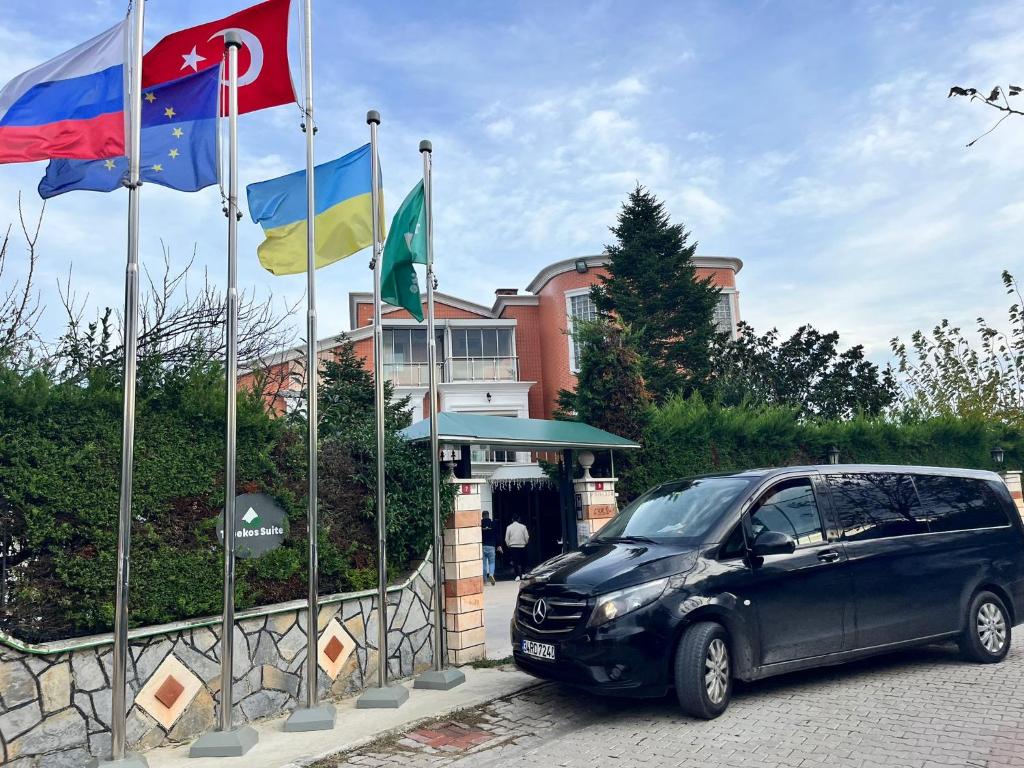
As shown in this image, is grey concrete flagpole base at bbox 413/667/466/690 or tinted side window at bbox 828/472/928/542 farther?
grey concrete flagpole base at bbox 413/667/466/690

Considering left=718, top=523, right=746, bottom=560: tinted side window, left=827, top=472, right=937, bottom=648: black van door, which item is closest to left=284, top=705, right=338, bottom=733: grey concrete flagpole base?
left=718, top=523, right=746, bottom=560: tinted side window

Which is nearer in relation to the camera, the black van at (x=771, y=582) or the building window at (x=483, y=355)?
the black van at (x=771, y=582)

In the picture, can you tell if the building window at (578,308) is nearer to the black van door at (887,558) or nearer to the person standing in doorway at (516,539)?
the person standing in doorway at (516,539)

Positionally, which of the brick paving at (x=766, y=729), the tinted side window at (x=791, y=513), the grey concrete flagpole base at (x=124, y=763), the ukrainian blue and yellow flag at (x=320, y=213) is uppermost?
the ukrainian blue and yellow flag at (x=320, y=213)

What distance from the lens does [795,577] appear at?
6469mm

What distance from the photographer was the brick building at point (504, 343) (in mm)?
30188

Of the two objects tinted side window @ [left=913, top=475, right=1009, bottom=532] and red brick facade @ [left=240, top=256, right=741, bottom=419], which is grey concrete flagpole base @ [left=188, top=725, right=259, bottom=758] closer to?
tinted side window @ [left=913, top=475, right=1009, bottom=532]

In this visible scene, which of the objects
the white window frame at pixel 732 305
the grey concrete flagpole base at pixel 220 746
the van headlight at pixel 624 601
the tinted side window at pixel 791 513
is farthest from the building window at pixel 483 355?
the grey concrete flagpole base at pixel 220 746

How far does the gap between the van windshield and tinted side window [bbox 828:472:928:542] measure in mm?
1024

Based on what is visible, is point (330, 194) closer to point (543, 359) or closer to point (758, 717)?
point (758, 717)

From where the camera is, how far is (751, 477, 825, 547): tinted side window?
668 centimetres

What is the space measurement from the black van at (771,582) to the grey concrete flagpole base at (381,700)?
3.83 feet

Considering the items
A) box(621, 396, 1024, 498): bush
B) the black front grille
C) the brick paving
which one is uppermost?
box(621, 396, 1024, 498): bush

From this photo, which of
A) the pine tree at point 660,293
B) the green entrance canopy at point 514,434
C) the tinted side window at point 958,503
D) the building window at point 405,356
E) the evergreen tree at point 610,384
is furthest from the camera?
the building window at point 405,356
